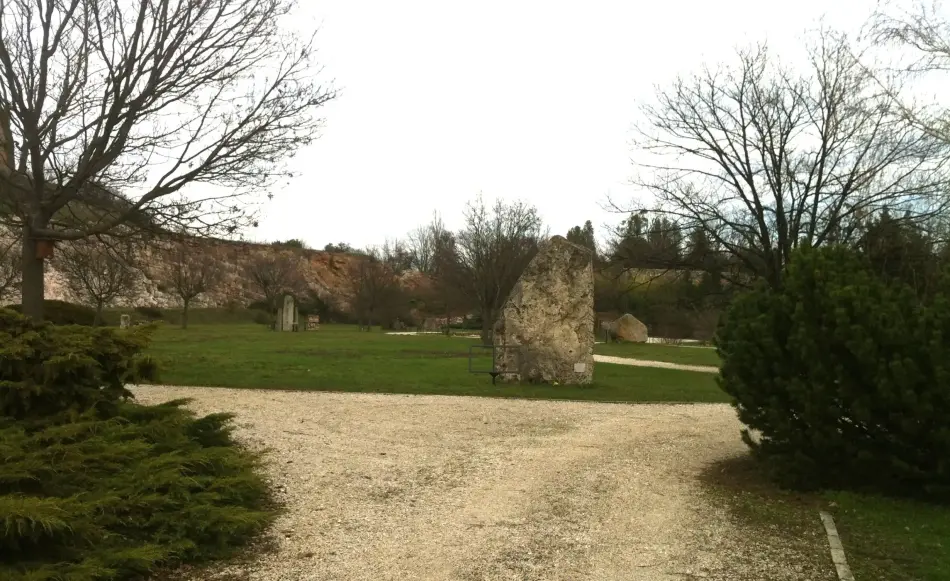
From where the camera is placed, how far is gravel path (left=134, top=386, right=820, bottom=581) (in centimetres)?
490

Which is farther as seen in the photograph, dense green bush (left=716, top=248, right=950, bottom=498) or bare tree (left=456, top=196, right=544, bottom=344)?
bare tree (left=456, top=196, right=544, bottom=344)

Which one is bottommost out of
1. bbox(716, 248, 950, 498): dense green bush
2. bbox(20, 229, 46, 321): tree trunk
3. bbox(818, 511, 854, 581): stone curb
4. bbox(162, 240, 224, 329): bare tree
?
bbox(818, 511, 854, 581): stone curb

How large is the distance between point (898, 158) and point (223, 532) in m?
16.2

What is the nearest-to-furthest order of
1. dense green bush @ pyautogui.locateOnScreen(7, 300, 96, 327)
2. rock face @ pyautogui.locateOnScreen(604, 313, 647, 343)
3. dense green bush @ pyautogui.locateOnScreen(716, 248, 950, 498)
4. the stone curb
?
the stone curb < dense green bush @ pyautogui.locateOnScreen(716, 248, 950, 498) < dense green bush @ pyautogui.locateOnScreen(7, 300, 96, 327) < rock face @ pyautogui.locateOnScreen(604, 313, 647, 343)

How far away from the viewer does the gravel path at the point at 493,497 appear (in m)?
4.90

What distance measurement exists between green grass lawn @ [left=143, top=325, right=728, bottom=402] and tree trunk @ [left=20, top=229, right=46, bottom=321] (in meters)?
2.04

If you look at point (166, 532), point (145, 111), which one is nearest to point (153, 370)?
point (166, 532)


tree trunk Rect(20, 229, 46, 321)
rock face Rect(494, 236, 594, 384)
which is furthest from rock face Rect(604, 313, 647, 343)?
tree trunk Rect(20, 229, 46, 321)

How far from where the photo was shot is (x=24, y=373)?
5.67 meters

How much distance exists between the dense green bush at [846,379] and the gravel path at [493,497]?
1.12m

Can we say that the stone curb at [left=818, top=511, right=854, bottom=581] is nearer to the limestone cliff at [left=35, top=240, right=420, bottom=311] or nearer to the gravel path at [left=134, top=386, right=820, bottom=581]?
the gravel path at [left=134, top=386, right=820, bottom=581]

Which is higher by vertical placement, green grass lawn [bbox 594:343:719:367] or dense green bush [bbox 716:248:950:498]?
dense green bush [bbox 716:248:950:498]

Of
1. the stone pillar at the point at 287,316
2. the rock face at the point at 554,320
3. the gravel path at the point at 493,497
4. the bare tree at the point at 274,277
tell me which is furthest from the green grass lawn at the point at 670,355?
the bare tree at the point at 274,277

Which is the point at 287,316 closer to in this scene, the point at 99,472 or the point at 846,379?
the point at 99,472
